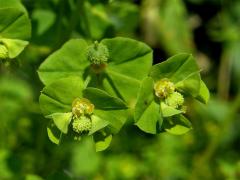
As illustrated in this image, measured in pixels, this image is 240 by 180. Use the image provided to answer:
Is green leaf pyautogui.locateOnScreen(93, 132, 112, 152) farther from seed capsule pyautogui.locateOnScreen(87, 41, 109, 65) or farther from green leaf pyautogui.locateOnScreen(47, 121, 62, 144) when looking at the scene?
seed capsule pyautogui.locateOnScreen(87, 41, 109, 65)

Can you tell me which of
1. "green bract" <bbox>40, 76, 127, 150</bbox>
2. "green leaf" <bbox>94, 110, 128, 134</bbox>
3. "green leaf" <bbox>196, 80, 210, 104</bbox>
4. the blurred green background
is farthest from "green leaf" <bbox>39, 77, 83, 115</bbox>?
"green leaf" <bbox>196, 80, 210, 104</bbox>

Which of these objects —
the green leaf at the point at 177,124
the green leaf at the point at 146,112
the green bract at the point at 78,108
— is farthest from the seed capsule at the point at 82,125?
the green leaf at the point at 177,124

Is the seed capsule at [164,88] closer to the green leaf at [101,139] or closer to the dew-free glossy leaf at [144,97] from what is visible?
the dew-free glossy leaf at [144,97]

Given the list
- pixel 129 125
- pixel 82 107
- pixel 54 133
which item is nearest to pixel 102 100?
pixel 82 107

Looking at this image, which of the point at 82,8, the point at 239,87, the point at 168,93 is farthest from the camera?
the point at 239,87

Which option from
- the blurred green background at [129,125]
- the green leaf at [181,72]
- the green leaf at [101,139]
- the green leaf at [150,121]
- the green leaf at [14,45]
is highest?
the green leaf at [181,72]

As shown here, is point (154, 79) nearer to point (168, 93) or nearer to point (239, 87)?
point (168, 93)

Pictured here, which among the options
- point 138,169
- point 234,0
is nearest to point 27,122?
point 138,169
